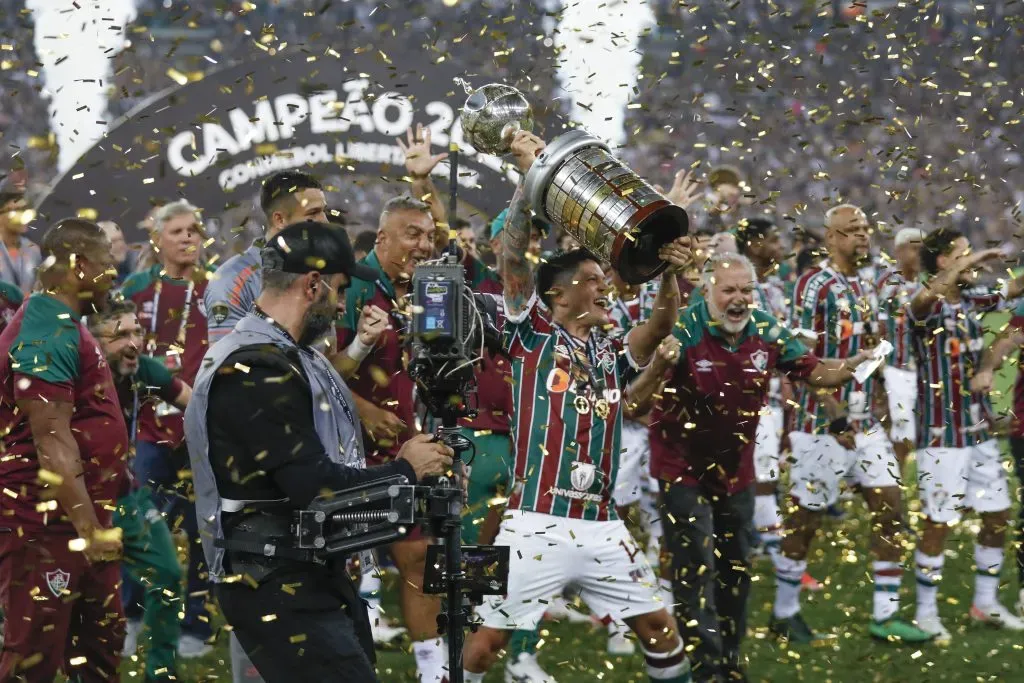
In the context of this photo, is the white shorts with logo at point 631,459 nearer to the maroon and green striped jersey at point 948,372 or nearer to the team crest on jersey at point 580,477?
the maroon and green striped jersey at point 948,372

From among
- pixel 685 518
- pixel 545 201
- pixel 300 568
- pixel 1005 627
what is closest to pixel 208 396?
pixel 300 568

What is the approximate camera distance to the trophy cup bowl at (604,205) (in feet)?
14.6

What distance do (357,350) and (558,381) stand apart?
943 millimetres

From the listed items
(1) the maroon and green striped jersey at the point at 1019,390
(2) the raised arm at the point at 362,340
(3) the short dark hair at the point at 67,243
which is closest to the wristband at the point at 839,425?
(1) the maroon and green striped jersey at the point at 1019,390

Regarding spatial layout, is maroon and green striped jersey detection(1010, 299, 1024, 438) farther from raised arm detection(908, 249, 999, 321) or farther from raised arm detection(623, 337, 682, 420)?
raised arm detection(623, 337, 682, 420)

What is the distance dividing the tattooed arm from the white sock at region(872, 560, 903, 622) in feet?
11.1

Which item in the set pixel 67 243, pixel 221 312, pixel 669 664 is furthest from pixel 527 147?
pixel 669 664

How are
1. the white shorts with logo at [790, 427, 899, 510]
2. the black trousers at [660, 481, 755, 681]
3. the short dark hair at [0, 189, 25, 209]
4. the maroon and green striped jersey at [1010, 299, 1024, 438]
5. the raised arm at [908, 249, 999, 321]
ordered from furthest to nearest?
the maroon and green striped jersey at [1010, 299, 1024, 438], the white shorts with logo at [790, 427, 899, 510], the short dark hair at [0, 189, 25, 209], the raised arm at [908, 249, 999, 321], the black trousers at [660, 481, 755, 681]

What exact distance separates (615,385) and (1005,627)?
3.80m

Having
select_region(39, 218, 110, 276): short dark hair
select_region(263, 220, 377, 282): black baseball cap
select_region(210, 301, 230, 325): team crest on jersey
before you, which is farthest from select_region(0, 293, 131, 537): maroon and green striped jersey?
select_region(263, 220, 377, 282): black baseball cap

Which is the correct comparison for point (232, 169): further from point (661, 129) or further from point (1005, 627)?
point (661, 129)

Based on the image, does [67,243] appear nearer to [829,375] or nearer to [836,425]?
[829,375]

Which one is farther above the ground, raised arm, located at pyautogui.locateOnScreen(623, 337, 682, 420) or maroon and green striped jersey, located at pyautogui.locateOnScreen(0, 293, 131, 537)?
raised arm, located at pyautogui.locateOnScreen(623, 337, 682, 420)

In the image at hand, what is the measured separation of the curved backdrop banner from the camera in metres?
12.5
